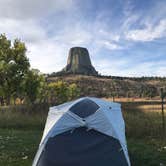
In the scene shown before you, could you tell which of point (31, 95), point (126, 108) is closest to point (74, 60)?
point (31, 95)

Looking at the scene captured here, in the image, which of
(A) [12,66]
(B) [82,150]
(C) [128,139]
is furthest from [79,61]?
(B) [82,150]

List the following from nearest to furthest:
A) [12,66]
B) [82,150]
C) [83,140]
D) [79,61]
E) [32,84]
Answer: [82,150] → [83,140] → [12,66] → [32,84] → [79,61]

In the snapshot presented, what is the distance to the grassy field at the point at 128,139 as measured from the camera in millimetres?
9016

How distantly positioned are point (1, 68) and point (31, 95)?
192 inches

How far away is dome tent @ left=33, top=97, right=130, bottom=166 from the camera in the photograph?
7277mm

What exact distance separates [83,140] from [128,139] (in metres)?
5.12

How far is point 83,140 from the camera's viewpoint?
7535mm

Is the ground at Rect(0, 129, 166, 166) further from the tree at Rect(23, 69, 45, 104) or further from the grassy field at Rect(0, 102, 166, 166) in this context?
the tree at Rect(23, 69, 45, 104)

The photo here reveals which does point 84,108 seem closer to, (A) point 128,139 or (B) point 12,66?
(A) point 128,139

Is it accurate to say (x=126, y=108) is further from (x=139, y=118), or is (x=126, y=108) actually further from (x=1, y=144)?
(x=1, y=144)

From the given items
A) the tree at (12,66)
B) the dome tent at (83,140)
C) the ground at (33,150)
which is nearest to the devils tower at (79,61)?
the tree at (12,66)

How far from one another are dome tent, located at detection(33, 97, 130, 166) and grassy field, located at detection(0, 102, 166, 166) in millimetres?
1283

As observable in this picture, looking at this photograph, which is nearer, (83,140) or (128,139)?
(83,140)

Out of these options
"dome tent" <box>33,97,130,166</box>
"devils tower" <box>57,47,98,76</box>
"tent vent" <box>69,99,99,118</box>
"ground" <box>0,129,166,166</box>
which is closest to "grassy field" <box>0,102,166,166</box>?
"ground" <box>0,129,166,166</box>
